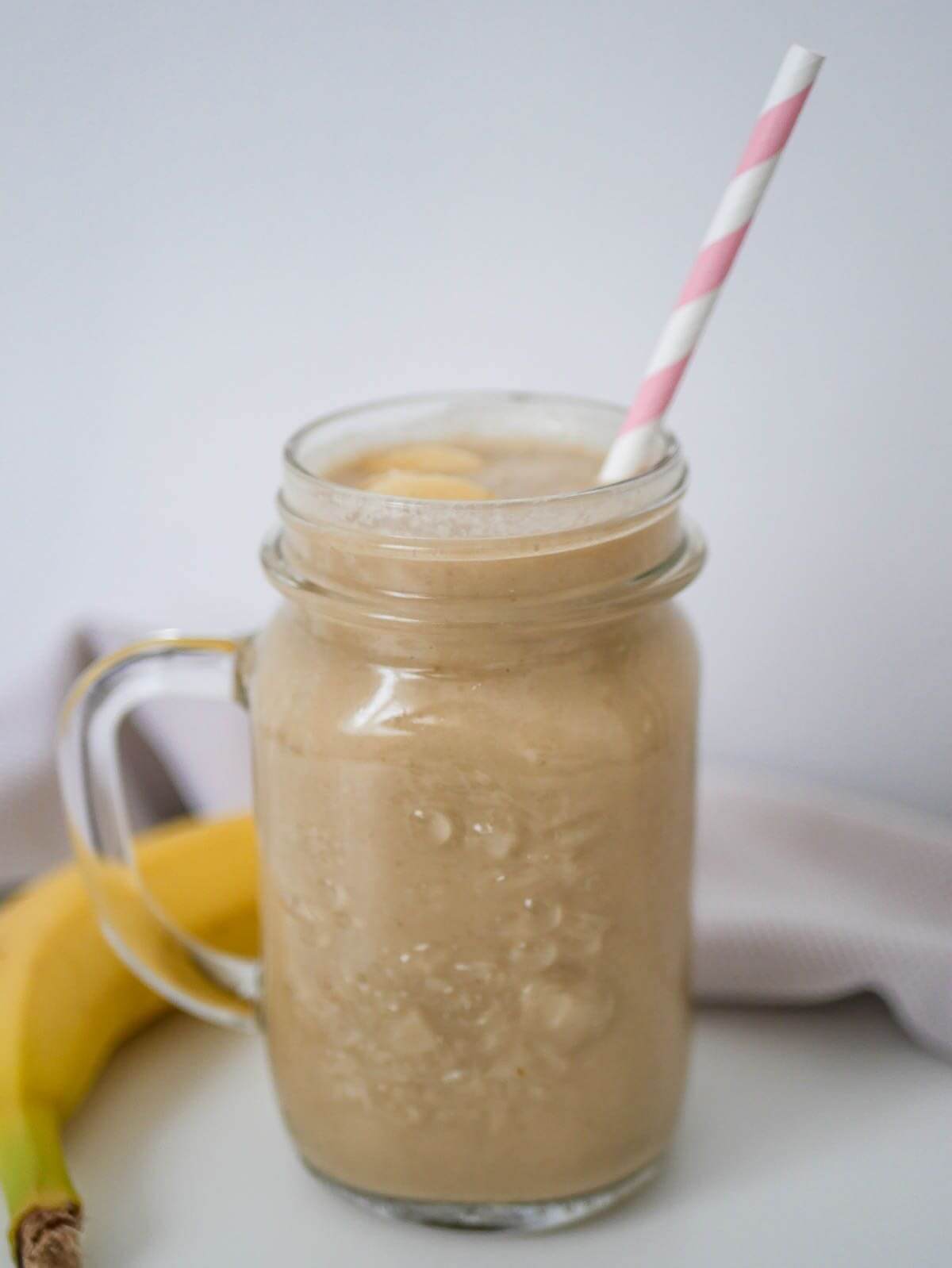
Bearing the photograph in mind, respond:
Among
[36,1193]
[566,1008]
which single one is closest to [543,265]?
[566,1008]

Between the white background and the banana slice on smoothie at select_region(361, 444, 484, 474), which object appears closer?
the banana slice on smoothie at select_region(361, 444, 484, 474)

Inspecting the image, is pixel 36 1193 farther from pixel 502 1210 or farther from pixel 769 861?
pixel 769 861

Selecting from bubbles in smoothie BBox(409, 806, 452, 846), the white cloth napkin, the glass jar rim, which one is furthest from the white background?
bubbles in smoothie BBox(409, 806, 452, 846)

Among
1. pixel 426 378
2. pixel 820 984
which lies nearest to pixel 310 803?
pixel 820 984

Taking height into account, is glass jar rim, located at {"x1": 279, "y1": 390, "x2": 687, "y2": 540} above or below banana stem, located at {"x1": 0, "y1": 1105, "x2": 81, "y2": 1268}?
above

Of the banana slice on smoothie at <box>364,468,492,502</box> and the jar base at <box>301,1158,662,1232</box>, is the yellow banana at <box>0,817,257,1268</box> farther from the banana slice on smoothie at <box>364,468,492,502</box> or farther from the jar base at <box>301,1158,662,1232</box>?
the banana slice on smoothie at <box>364,468,492,502</box>

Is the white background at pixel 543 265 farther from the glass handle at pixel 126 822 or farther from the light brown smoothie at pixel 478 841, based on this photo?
the glass handle at pixel 126 822

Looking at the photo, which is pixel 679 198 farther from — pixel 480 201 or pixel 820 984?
pixel 820 984

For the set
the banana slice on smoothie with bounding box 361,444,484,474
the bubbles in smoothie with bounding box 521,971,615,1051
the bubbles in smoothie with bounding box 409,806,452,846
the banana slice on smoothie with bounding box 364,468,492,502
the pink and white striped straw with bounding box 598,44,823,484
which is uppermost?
the pink and white striped straw with bounding box 598,44,823,484
